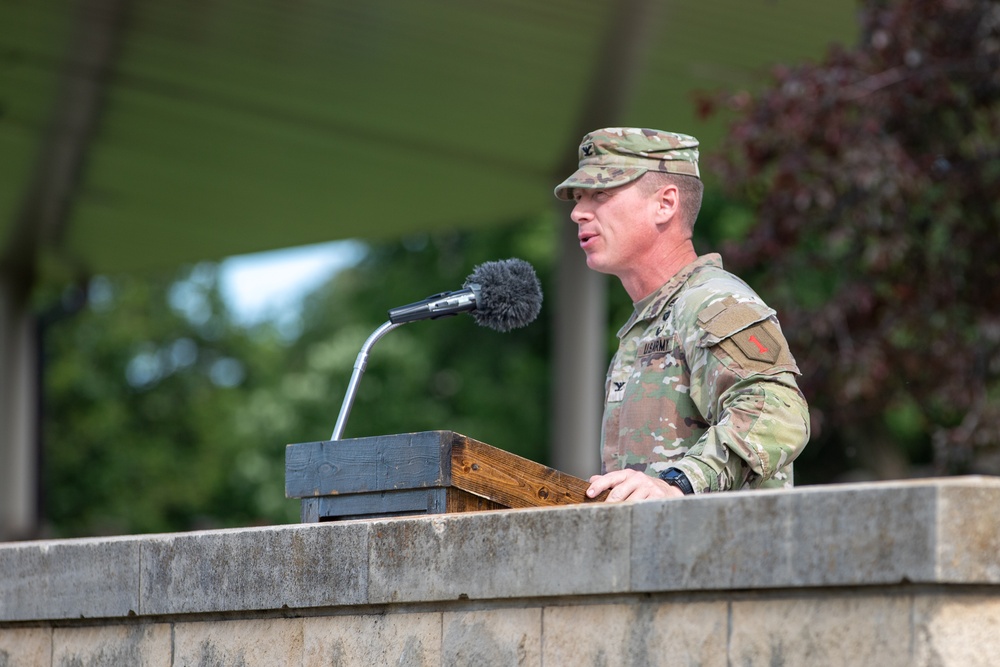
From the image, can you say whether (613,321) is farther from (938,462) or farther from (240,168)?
(938,462)

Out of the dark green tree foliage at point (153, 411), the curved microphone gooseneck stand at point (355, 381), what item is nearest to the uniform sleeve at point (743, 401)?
the curved microphone gooseneck stand at point (355, 381)

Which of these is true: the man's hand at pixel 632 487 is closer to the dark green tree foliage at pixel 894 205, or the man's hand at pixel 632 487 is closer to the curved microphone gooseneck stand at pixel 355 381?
the curved microphone gooseneck stand at pixel 355 381

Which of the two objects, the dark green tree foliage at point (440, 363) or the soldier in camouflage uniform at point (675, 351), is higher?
the dark green tree foliage at point (440, 363)

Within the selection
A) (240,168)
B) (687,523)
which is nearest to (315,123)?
(240,168)

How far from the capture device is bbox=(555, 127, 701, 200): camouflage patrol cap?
14.6ft

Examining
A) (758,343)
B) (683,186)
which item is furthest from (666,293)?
(758,343)

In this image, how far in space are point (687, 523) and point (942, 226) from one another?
6442 mm

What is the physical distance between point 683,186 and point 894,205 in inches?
182

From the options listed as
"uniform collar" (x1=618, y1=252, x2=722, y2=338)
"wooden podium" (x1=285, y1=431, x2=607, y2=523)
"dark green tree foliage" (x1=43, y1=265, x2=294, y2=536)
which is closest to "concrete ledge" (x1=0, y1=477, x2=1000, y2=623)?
"wooden podium" (x1=285, y1=431, x2=607, y2=523)

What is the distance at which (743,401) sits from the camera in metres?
3.98

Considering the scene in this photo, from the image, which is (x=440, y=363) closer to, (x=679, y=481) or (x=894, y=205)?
(x=894, y=205)

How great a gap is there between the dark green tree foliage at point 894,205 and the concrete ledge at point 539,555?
507 cm

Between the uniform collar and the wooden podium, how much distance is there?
0.61 m

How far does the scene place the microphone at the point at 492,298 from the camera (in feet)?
14.6
